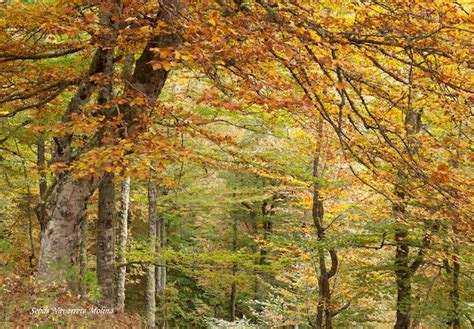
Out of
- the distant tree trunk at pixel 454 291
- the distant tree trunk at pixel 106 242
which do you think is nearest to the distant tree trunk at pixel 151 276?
the distant tree trunk at pixel 106 242

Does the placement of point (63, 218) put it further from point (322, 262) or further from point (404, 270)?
point (404, 270)

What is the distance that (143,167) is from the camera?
5844mm

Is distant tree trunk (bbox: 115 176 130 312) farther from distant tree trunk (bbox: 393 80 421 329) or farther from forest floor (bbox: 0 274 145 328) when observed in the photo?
distant tree trunk (bbox: 393 80 421 329)

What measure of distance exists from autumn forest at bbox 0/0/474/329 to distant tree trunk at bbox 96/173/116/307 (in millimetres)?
29

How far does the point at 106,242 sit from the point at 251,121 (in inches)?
208

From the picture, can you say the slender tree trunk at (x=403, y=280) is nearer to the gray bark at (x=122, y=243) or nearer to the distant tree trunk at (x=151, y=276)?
the gray bark at (x=122, y=243)

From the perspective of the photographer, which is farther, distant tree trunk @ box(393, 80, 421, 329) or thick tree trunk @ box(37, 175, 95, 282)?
distant tree trunk @ box(393, 80, 421, 329)

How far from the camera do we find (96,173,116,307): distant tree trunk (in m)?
8.17

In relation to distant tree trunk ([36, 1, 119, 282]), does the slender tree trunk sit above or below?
below

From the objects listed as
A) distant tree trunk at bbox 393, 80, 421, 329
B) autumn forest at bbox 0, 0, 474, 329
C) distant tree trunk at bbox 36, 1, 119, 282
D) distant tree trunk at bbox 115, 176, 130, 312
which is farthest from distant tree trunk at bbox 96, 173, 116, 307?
distant tree trunk at bbox 393, 80, 421, 329

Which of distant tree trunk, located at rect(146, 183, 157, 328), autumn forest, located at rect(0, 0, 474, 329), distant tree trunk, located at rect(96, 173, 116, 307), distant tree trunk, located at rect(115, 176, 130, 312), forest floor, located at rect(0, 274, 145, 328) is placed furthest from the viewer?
distant tree trunk, located at rect(146, 183, 157, 328)

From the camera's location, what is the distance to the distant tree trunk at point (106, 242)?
817 centimetres

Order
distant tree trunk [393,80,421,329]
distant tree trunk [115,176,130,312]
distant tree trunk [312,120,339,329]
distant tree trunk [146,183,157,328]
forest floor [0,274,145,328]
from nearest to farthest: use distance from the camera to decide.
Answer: forest floor [0,274,145,328] → distant tree trunk [393,80,421,329] → distant tree trunk [115,176,130,312] → distant tree trunk [312,120,339,329] → distant tree trunk [146,183,157,328]

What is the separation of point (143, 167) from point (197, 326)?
17.6 meters
